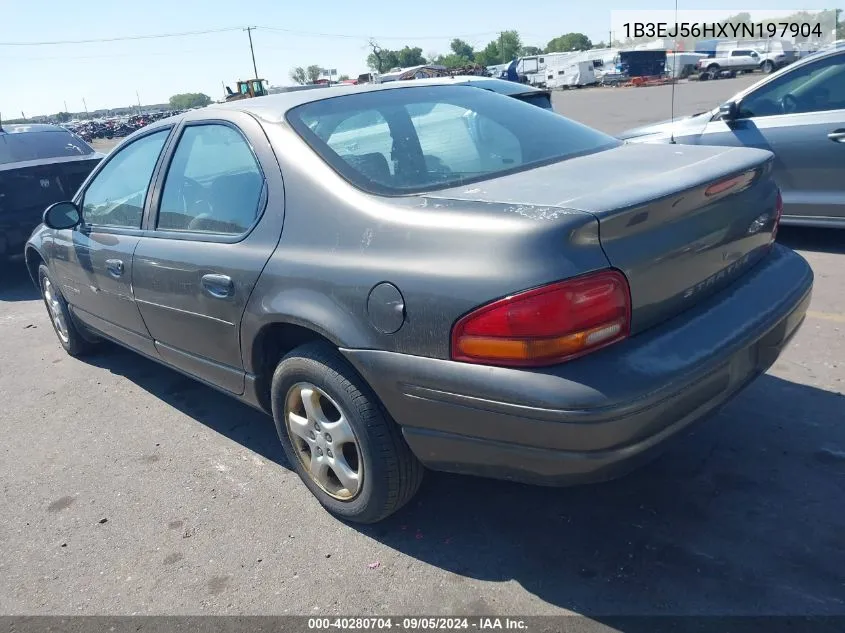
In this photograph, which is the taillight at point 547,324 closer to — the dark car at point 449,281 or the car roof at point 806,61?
the dark car at point 449,281

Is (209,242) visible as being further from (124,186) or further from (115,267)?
(124,186)

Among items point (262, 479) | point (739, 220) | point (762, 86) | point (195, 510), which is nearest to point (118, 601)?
point (195, 510)

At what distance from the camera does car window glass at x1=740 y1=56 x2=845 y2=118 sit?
5375 mm

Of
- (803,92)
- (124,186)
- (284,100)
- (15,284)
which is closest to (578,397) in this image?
(284,100)

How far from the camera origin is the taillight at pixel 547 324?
2023 millimetres

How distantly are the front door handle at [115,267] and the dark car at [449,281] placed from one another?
0.12ft

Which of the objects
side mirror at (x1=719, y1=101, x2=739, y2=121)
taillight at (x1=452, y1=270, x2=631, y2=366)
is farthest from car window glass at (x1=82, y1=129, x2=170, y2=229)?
side mirror at (x1=719, y1=101, x2=739, y2=121)

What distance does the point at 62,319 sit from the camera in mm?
5043

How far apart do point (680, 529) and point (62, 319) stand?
14.4 feet

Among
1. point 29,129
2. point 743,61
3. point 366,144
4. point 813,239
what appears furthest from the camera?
point 743,61

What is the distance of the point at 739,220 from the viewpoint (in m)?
2.61

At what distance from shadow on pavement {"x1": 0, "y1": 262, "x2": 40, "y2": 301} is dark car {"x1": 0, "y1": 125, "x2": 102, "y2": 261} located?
0.41m

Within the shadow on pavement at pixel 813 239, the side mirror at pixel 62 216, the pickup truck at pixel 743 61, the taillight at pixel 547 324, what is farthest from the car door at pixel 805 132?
the pickup truck at pixel 743 61

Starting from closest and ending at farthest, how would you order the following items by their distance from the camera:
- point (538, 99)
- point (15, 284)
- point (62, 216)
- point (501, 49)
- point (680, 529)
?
point (680, 529) → point (62, 216) → point (15, 284) → point (538, 99) → point (501, 49)
